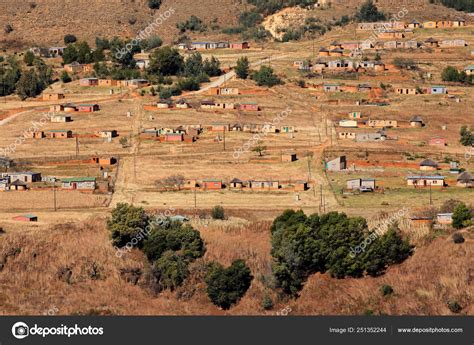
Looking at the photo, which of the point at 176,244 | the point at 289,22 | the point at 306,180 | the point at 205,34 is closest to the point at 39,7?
the point at 205,34

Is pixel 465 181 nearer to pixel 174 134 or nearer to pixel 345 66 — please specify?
pixel 174 134

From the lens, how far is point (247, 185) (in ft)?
215

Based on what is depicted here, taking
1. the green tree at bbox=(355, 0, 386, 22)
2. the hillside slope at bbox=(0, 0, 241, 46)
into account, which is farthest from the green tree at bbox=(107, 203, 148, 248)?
the hillside slope at bbox=(0, 0, 241, 46)

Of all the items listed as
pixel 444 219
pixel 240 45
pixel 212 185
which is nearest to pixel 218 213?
pixel 212 185

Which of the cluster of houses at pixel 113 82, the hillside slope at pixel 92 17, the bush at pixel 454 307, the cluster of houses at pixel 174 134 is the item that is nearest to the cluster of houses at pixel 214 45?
the hillside slope at pixel 92 17

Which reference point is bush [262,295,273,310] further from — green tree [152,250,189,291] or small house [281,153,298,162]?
small house [281,153,298,162]

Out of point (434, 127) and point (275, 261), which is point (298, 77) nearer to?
point (434, 127)

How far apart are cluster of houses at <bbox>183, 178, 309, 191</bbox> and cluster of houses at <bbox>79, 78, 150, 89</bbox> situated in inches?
1179

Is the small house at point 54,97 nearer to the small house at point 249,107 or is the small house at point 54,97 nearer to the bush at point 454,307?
the small house at point 249,107

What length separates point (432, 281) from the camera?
4816 cm

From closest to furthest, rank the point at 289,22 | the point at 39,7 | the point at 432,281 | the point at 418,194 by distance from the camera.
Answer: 1. the point at 432,281
2. the point at 418,194
3. the point at 289,22
4. the point at 39,7

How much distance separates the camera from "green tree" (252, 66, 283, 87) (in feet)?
306

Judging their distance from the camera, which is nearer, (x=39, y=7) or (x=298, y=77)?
(x=298, y=77)

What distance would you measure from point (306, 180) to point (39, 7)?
235ft
